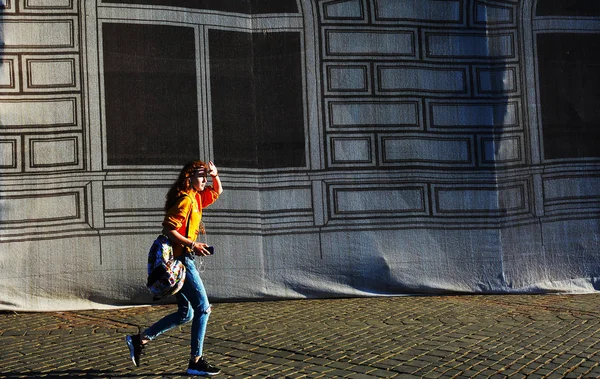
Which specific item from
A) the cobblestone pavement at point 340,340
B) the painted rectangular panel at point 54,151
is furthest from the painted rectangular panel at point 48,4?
the cobblestone pavement at point 340,340

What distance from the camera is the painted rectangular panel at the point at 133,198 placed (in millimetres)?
8914

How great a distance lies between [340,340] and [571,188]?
4.39 m

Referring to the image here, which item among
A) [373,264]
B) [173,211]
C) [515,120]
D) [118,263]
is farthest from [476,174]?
[173,211]

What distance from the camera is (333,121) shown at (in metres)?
9.52

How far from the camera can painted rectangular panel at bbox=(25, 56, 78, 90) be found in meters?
8.88

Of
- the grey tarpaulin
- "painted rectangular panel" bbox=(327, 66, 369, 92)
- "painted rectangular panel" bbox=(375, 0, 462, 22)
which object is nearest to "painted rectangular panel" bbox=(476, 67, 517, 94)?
the grey tarpaulin

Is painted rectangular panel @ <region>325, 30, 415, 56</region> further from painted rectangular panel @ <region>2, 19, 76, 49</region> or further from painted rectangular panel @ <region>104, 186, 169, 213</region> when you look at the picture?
painted rectangular panel @ <region>2, 19, 76, 49</region>

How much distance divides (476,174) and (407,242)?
115cm

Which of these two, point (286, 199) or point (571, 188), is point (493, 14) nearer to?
point (571, 188)

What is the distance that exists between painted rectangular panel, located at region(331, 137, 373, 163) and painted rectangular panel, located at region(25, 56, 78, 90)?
9.68 feet

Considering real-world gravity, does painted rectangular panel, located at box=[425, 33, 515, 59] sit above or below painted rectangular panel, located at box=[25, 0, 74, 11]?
below

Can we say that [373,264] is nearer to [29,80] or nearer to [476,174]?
[476,174]

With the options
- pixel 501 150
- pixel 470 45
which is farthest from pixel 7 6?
pixel 501 150

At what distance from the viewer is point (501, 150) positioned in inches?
384
